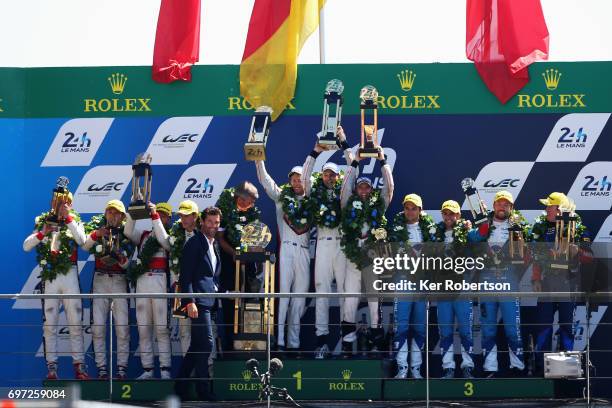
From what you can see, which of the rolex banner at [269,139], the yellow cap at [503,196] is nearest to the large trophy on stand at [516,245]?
the yellow cap at [503,196]

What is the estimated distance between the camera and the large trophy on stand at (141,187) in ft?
42.0

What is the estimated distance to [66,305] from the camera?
13055 millimetres

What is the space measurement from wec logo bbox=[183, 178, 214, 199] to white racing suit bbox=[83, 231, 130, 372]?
1518 mm

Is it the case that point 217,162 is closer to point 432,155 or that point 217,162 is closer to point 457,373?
point 432,155

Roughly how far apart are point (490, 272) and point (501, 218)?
698 mm

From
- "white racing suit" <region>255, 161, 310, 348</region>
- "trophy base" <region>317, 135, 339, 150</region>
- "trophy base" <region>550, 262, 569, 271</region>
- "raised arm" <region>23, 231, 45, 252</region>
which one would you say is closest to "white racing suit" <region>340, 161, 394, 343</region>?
"trophy base" <region>317, 135, 339, 150</region>

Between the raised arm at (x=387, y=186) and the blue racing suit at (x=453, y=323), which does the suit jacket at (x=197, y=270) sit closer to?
the raised arm at (x=387, y=186)

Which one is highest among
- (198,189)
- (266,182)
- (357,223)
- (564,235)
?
(198,189)

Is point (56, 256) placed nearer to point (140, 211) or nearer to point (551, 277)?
point (140, 211)

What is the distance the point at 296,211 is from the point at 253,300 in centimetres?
107

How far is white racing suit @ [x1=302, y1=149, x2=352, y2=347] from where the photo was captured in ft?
42.4

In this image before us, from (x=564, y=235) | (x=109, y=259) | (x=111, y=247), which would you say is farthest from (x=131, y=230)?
(x=564, y=235)

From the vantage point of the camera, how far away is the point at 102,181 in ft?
47.4

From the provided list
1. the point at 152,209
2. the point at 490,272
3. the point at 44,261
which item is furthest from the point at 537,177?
the point at 44,261
